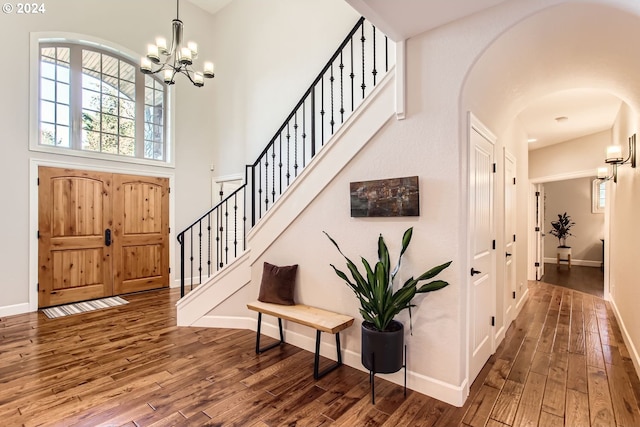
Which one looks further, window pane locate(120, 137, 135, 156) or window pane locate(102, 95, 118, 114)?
window pane locate(120, 137, 135, 156)

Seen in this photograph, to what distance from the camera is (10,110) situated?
13.8 feet

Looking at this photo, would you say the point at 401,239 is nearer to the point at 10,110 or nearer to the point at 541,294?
the point at 541,294

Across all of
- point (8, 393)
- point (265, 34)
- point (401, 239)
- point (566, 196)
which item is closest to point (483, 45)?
point (401, 239)

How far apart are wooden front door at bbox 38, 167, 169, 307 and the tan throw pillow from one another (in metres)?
3.60

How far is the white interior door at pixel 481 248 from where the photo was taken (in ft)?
7.75

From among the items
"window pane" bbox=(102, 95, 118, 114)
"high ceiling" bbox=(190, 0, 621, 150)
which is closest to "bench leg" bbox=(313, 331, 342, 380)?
"high ceiling" bbox=(190, 0, 621, 150)

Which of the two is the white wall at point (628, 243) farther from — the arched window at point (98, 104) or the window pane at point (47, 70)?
the window pane at point (47, 70)

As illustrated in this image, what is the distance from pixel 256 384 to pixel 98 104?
537cm

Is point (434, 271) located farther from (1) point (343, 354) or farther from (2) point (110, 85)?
(2) point (110, 85)

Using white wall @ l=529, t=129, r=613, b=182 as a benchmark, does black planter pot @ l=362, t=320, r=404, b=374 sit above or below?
below

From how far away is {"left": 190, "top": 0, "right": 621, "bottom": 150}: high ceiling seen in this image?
75.5 inches

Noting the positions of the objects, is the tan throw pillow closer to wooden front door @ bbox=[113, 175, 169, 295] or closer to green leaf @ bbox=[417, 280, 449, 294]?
green leaf @ bbox=[417, 280, 449, 294]

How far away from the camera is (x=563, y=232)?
8.19 meters

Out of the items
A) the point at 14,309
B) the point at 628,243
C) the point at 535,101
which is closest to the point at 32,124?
the point at 14,309
